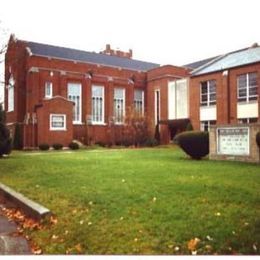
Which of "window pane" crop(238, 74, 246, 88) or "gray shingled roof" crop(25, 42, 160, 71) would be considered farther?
"window pane" crop(238, 74, 246, 88)

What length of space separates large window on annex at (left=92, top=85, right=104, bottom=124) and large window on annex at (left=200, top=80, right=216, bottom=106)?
10.9 metres

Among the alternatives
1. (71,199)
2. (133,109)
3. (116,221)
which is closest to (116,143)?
(133,109)

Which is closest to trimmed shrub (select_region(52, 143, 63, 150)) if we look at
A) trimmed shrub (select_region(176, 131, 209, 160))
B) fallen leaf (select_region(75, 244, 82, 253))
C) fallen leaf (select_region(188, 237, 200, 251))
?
trimmed shrub (select_region(176, 131, 209, 160))

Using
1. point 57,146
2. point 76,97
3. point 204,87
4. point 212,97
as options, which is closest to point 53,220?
point 76,97

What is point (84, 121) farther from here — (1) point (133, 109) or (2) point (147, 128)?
(2) point (147, 128)

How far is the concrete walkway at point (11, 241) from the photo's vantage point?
13.0 feet

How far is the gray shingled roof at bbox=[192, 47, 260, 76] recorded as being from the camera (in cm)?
1894

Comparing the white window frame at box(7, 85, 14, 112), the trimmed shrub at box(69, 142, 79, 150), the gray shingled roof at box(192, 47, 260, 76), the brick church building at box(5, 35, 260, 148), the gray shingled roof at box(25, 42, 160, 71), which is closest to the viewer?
the white window frame at box(7, 85, 14, 112)

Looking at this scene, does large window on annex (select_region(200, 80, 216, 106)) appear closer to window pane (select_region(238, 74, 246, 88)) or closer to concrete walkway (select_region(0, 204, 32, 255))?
window pane (select_region(238, 74, 246, 88))

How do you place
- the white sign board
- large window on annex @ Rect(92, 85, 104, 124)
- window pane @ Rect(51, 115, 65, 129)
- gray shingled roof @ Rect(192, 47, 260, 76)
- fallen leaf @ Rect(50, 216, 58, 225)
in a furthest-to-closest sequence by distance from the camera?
gray shingled roof @ Rect(192, 47, 260, 76) → window pane @ Rect(51, 115, 65, 129) → large window on annex @ Rect(92, 85, 104, 124) → the white sign board → fallen leaf @ Rect(50, 216, 58, 225)

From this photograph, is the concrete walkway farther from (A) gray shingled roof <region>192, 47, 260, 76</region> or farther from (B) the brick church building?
(A) gray shingled roof <region>192, 47, 260, 76</region>

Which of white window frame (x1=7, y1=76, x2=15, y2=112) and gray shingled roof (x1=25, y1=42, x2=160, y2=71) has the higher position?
gray shingled roof (x1=25, y1=42, x2=160, y2=71)

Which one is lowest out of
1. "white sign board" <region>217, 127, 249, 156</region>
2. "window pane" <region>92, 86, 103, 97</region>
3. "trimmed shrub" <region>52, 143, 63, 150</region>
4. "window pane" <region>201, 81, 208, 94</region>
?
"trimmed shrub" <region>52, 143, 63, 150</region>

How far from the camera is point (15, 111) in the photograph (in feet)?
38.1
